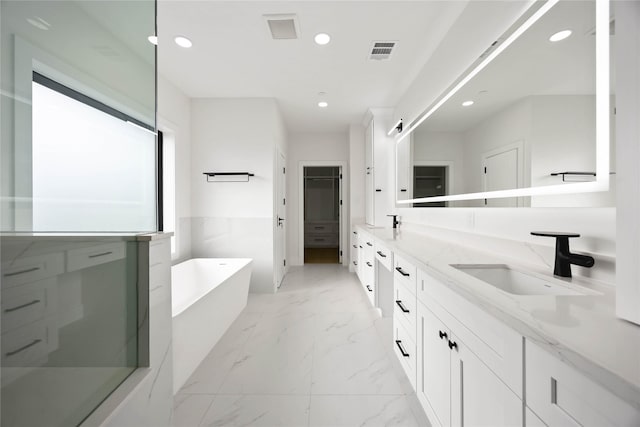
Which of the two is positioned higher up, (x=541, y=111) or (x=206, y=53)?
(x=206, y=53)

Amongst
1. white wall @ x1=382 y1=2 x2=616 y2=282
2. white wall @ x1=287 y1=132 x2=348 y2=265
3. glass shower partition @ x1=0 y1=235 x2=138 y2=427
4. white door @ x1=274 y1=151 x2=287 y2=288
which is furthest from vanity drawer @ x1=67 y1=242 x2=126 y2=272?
white wall @ x1=287 y1=132 x2=348 y2=265

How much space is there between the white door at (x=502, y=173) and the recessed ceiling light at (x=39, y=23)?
1.89 metres

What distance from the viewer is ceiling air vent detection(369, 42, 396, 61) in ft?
7.98

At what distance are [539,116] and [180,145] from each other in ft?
11.9

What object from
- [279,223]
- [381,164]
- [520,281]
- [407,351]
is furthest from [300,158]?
[520,281]

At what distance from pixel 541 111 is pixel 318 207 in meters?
6.72

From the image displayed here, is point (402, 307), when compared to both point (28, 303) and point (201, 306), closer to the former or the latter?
point (201, 306)

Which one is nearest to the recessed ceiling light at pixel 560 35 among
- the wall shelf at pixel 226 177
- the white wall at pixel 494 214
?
the white wall at pixel 494 214

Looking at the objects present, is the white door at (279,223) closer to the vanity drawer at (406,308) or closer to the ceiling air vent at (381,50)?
the ceiling air vent at (381,50)

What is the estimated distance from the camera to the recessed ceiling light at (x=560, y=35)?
1.04 metres

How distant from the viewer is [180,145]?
343 centimetres

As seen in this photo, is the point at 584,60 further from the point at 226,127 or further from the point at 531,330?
the point at 226,127

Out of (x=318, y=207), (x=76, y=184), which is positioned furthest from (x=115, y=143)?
(x=318, y=207)

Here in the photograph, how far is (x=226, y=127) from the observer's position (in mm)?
3678
